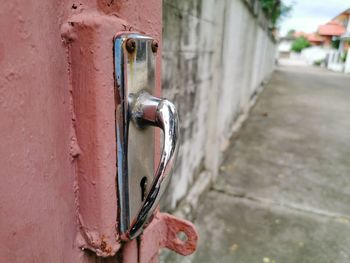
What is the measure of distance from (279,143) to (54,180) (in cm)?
452

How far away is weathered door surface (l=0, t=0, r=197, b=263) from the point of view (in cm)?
39

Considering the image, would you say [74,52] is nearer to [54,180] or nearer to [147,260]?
[54,180]

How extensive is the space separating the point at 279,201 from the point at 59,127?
2760 mm

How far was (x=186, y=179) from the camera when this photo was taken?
2357 millimetres

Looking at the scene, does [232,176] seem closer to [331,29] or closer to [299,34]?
[331,29]

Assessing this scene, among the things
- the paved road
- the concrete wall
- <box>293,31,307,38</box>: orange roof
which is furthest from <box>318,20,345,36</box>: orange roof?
the concrete wall

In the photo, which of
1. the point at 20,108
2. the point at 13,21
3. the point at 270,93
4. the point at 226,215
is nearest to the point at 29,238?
the point at 20,108

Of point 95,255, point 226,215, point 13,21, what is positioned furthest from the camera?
point 226,215

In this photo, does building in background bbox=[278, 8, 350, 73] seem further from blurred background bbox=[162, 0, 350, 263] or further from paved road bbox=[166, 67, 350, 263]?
blurred background bbox=[162, 0, 350, 263]

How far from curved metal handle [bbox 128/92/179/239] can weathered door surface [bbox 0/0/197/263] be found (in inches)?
1.8

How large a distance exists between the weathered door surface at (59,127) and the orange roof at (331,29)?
4315 centimetres

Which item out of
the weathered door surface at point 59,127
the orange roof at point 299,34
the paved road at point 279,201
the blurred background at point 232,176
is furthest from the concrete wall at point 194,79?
the orange roof at point 299,34

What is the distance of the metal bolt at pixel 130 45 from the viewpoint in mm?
466

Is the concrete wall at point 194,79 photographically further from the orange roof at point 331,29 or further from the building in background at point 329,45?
the orange roof at point 331,29
